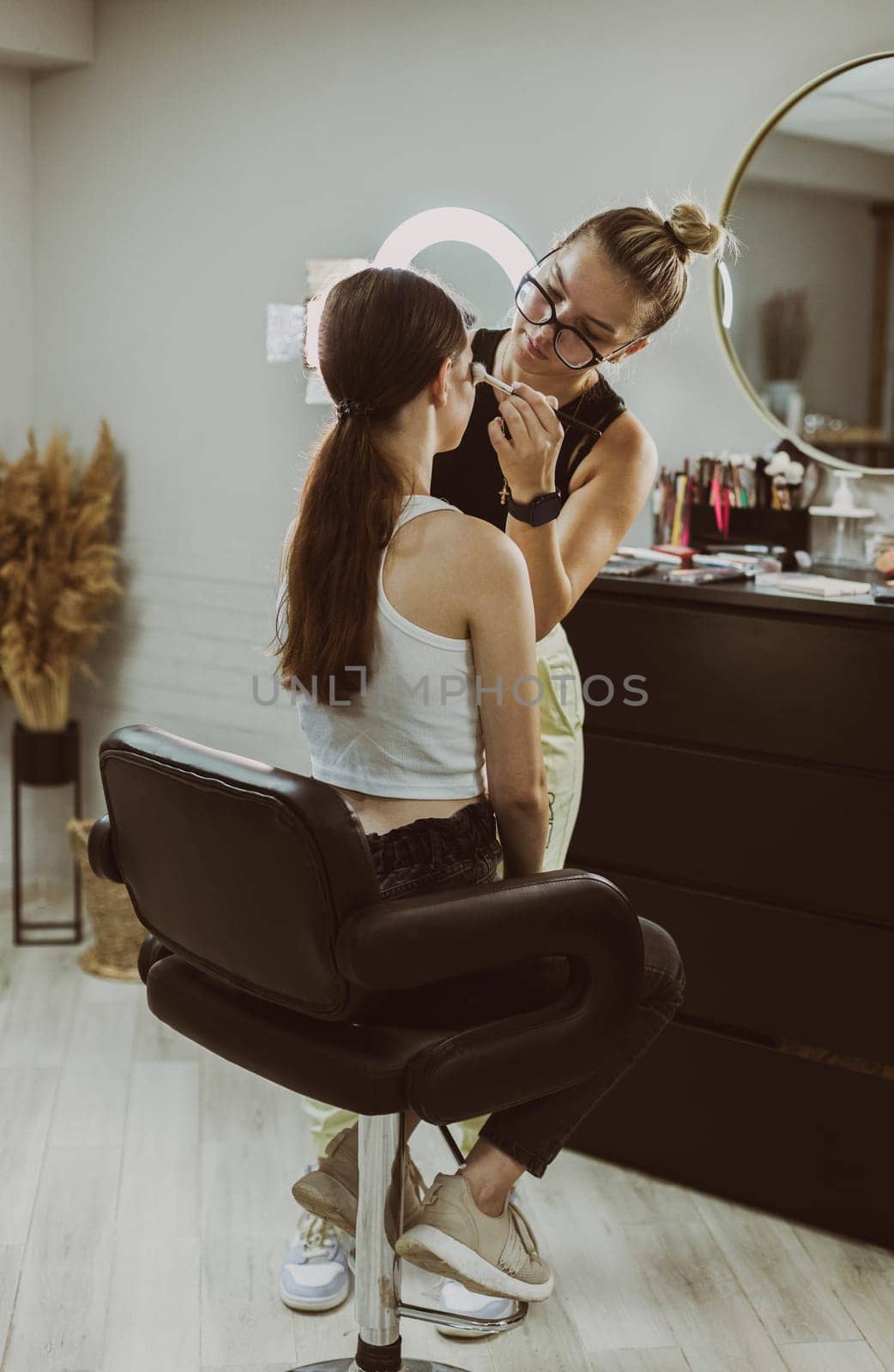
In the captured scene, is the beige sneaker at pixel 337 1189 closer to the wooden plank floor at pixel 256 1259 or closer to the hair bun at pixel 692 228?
the wooden plank floor at pixel 256 1259

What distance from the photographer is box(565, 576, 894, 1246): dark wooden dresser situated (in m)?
2.13

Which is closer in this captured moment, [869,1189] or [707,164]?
[869,1189]

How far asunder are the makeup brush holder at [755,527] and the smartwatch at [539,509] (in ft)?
3.21

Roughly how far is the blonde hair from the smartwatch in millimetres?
394

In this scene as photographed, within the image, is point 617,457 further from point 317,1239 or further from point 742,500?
point 317,1239

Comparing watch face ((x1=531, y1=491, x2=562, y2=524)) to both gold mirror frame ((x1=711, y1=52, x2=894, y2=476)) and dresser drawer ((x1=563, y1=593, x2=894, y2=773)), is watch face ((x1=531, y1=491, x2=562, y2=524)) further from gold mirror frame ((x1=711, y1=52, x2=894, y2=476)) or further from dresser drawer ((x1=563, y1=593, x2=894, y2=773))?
gold mirror frame ((x1=711, y1=52, x2=894, y2=476))

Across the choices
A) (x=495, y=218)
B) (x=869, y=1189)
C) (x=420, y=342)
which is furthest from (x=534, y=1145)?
(x=495, y=218)

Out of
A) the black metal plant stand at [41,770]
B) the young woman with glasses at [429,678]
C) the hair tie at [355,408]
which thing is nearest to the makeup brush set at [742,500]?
the young woman with glasses at [429,678]

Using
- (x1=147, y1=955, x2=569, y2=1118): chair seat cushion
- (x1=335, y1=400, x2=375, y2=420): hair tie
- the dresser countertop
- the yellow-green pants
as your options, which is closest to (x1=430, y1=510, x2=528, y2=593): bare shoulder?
(x1=335, y1=400, x2=375, y2=420): hair tie

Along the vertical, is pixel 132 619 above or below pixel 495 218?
below

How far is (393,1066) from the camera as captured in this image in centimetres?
129

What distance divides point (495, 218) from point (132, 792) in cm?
165

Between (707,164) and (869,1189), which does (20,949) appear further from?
(707,164)

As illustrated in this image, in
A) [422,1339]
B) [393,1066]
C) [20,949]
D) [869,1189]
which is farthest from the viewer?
[20,949]
